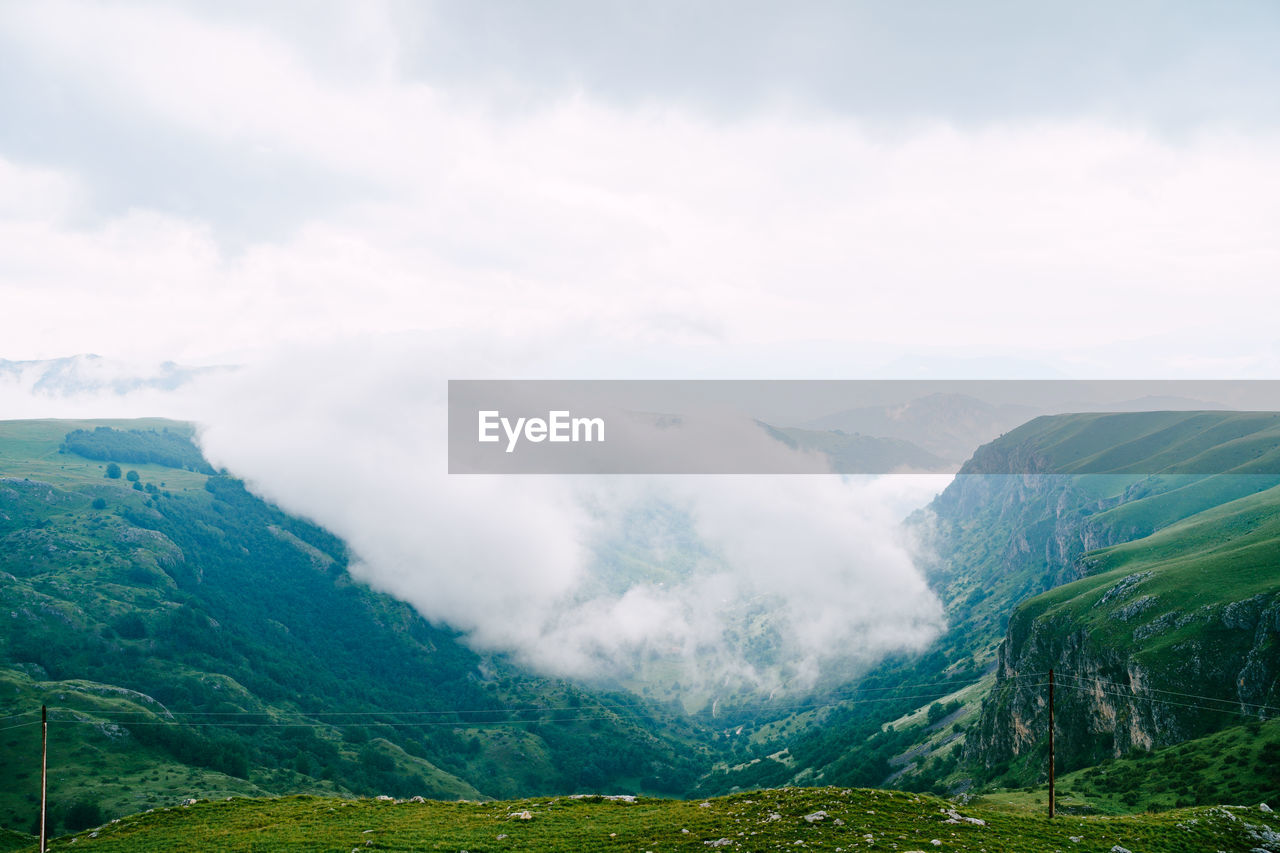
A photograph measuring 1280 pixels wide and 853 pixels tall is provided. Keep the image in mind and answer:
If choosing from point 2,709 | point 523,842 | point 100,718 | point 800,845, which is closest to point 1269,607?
point 800,845

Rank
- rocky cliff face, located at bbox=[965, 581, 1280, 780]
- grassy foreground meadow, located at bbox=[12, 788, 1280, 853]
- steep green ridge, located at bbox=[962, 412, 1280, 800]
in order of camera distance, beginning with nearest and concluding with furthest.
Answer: grassy foreground meadow, located at bbox=[12, 788, 1280, 853], rocky cliff face, located at bbox=[965, 581, 1280, 780], steep green ridge, located at bbox=[962, 412, 1280, 800]

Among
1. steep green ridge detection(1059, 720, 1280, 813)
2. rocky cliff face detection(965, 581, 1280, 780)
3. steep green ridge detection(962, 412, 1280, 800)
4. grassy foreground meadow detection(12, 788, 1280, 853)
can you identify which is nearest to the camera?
grassy foreground meadow detection(12, 788, 1280, 853)

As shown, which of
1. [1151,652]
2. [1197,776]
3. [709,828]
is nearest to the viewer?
[709,828]

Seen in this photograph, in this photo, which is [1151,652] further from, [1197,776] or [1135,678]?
[1197,776]

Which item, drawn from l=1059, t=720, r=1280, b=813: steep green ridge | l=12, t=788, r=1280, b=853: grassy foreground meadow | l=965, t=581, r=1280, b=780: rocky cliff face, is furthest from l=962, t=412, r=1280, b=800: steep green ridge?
l=12, t=788, r=1280, b=853: grassy foreground meadow

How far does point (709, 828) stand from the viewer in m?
47.1

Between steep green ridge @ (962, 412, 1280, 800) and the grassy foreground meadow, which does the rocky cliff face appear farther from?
the grassy foreground meadow

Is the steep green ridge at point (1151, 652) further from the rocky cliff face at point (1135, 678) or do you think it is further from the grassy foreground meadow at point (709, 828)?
the grassy foreground meadow at point (709, 828)

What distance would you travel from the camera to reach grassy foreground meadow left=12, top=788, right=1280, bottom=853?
4403 cm

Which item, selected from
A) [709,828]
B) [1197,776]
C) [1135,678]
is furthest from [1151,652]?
[709,828]

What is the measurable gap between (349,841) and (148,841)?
21.5 meters

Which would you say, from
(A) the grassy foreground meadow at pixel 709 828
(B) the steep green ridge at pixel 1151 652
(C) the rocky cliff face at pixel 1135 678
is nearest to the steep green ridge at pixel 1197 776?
(B) the steep green ridge at pixel 1151 652

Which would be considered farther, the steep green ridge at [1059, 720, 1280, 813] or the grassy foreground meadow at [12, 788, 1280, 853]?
the steep green ridge at [1059, 720, 1280, 813]

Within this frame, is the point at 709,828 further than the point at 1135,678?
No
